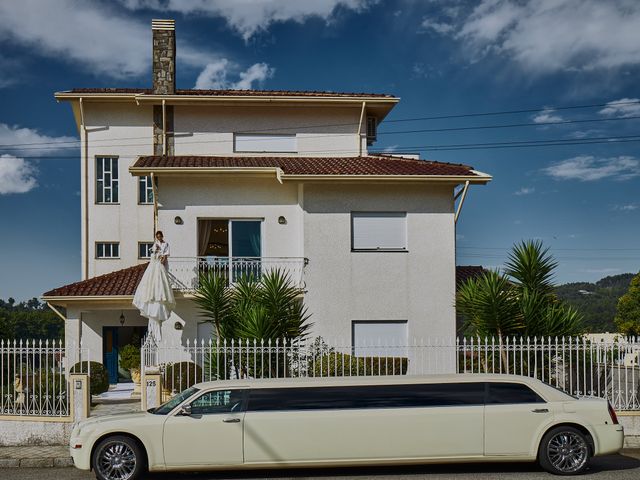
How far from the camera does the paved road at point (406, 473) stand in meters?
10.8

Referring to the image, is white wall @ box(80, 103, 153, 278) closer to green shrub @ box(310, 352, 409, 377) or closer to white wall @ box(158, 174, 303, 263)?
white wall @ box(158, 174, 303, 263)

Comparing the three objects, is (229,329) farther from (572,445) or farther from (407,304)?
(572,445)

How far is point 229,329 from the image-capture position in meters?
16.7

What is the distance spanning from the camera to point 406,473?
11.1m

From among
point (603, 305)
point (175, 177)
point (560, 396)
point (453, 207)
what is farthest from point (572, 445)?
point (603, 305)

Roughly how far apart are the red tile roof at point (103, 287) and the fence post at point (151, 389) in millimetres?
7241

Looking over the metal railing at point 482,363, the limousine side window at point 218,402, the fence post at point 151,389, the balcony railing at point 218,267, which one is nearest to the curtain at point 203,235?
the balcony railing at point 218,267

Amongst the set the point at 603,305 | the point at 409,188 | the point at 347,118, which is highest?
the point at 347,118

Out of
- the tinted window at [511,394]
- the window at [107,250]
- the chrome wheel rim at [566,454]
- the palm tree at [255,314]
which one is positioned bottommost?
the chrome wheel rim at [566,454]

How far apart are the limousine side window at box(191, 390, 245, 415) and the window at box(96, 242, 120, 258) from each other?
16306 millimetres

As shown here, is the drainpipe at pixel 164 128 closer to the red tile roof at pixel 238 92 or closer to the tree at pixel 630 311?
the red tile roof at pixel 238 92

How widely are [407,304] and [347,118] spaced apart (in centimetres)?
764

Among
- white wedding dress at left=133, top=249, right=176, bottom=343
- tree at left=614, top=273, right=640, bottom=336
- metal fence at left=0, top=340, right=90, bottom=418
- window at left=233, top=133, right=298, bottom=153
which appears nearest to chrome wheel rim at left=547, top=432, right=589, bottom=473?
metal fence at left=0, top=340, right=90, bottom=418

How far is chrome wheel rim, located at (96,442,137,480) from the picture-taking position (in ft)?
34.3
